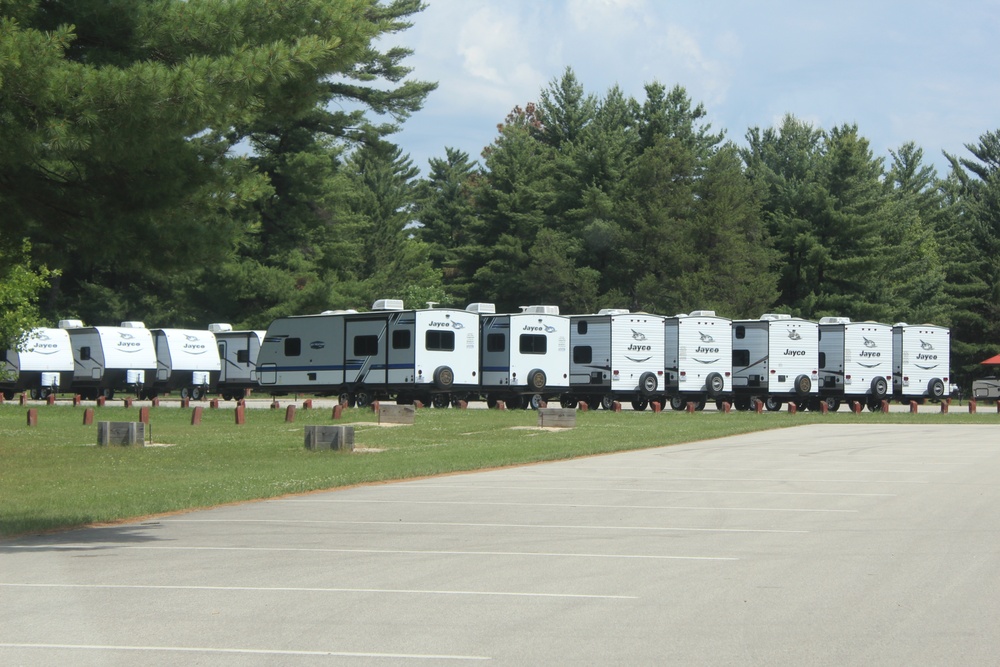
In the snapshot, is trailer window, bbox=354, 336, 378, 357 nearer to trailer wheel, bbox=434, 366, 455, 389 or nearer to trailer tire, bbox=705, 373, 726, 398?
trailer wheel, bbox=434, 366, 455, 389

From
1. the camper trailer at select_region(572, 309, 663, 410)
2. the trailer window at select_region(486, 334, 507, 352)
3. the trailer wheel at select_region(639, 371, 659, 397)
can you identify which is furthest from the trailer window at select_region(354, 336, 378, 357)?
the trailer wheel at select_region(639, 371, 659, 397)

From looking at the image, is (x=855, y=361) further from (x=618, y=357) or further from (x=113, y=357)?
(x=113, y=357)

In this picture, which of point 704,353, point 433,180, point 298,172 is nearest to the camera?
point 704,353

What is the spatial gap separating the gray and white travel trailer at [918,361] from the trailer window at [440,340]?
59.8 ft

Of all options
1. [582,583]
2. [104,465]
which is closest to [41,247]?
[104,465]

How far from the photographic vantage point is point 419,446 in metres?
24.8

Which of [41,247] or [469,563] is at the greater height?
[41,247]

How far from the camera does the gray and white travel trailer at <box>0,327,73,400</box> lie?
51.6 metres

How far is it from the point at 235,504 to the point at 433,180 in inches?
3701

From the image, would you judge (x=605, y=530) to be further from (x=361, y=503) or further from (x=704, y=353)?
(x=704, y=353)

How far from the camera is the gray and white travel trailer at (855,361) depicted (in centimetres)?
4569

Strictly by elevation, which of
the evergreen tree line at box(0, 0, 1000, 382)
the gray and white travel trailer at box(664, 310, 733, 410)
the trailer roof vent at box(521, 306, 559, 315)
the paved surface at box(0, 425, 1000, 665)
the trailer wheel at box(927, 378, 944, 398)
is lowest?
the paved surface at box(0, 425, 1000, 665)

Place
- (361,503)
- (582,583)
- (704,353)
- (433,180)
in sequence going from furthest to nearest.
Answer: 1. (433,180)
2. (704,353)
3. (361,503)
4. (582,583)

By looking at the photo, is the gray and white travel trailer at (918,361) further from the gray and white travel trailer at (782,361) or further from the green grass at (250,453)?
the green grass at (250,453)
